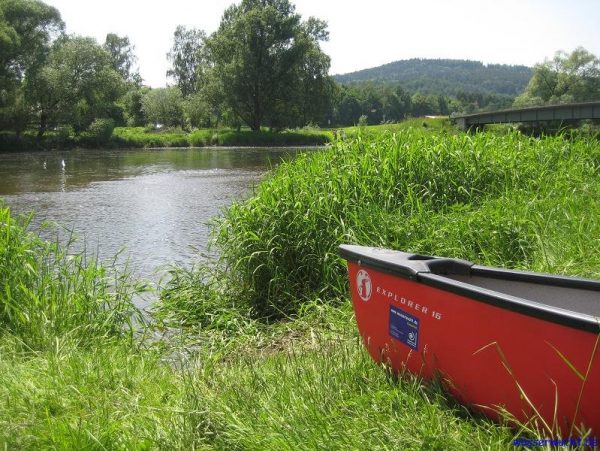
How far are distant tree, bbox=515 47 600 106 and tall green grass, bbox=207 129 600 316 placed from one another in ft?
177

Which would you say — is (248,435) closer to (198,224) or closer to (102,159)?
(198,224)

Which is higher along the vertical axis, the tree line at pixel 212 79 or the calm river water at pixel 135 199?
the tree line at pixel 212 79

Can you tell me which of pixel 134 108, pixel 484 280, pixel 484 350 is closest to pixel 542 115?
pixel 484 280

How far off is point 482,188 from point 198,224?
221 inches

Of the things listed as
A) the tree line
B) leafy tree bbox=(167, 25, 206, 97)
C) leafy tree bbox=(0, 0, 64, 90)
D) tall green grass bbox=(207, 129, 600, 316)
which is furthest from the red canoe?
leafy tree bbox=(167, 25, 206, 97)

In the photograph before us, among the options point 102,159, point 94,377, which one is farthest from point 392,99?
point 94,377

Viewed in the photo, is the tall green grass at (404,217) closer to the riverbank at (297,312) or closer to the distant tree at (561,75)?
the riverbank at (297,312)

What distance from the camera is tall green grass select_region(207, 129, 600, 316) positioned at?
209 inches

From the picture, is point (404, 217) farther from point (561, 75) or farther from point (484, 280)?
point (561, 75)

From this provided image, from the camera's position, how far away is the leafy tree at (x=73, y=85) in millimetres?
36406

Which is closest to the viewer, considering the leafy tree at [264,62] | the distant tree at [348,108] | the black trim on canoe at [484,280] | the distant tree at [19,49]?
the black trim on canoe at [484,280]

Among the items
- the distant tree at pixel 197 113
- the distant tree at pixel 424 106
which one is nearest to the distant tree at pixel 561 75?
the distant tree at pixel 197 113

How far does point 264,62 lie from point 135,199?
1237 inches

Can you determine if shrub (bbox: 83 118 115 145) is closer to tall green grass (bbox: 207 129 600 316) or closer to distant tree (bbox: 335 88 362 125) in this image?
tall green grass (bbox: 207 129 600 316)
